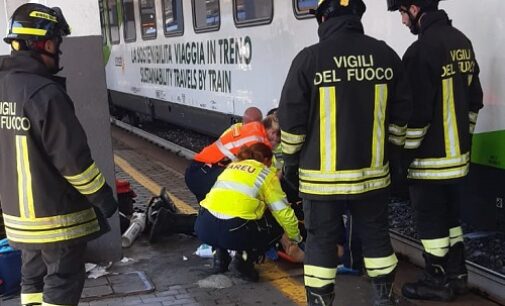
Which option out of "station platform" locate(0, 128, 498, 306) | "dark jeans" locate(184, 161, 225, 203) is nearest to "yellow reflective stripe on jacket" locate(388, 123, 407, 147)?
"station platform" locate(0, 128, 498, 306)

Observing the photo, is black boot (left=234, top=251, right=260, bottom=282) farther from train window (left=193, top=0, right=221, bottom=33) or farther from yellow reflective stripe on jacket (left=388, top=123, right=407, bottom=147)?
train window (left=193, top=0, right=221, bottom=33)

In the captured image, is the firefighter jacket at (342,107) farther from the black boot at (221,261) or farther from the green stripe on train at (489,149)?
the green stripe on train at (489,149)

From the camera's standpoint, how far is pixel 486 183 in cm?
511

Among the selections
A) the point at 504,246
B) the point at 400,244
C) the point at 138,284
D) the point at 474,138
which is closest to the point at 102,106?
the point at 138,284

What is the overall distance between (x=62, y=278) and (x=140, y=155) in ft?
24.0

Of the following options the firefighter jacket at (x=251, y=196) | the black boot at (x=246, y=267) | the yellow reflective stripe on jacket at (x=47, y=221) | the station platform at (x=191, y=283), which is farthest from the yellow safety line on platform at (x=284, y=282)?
the yellow reflective stripe on jacket at (x=47, y=221)

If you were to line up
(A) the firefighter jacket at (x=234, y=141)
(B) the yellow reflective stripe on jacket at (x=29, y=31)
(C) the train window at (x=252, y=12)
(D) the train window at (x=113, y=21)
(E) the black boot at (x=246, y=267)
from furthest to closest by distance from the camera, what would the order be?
(D) the train window at (x=113, y=21), (C) the train window at (x=252, y=12), (A) the firefighter jacket at (x=234, y=141), (E) the black boot at (x=246, y=267), (B) the yellow reflective stripe on jacket at (x=29, y=31)

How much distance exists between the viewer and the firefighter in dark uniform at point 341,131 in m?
3.49

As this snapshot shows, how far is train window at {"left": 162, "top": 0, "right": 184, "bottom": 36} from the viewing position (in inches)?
392

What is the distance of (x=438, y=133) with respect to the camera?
4059 mm

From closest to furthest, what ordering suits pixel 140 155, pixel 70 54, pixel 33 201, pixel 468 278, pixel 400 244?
pixel 33 201, pixel 468 278, pixel 70 54, pixel 400 244, pixel 140 155

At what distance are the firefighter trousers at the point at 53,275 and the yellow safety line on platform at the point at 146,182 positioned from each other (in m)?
2.94

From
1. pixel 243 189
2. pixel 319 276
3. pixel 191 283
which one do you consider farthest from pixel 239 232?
pixel 319 276

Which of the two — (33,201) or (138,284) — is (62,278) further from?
(138,284)
